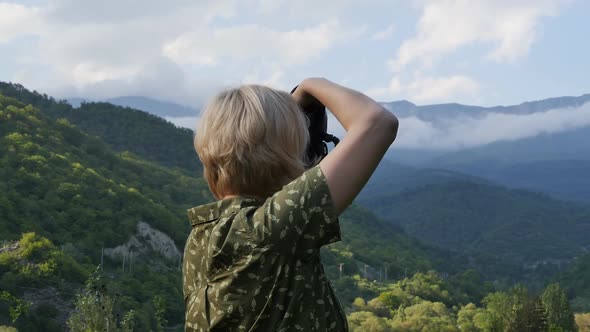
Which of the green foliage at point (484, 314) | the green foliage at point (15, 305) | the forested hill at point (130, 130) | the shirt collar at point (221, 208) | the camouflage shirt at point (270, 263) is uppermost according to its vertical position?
the forested hill at point (130, 130)

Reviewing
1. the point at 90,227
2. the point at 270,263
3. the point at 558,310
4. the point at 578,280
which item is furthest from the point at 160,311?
the point at 578,280

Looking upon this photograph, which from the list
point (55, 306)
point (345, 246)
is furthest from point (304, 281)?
point (345, 246)

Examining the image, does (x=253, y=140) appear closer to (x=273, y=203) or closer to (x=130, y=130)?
(x=273, y=203)

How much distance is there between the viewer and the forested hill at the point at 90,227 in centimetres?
3991

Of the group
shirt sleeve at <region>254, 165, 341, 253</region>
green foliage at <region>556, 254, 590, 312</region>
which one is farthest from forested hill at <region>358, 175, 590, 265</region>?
shirt sleeve at <region>254, 165, 341, 253</region>

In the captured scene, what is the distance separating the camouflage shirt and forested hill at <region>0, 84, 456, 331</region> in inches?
1291

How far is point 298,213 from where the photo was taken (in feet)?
6.77

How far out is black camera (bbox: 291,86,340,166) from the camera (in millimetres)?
2418

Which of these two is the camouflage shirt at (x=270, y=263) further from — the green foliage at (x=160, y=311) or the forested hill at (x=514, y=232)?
the forested hill at (x=514, y=232)

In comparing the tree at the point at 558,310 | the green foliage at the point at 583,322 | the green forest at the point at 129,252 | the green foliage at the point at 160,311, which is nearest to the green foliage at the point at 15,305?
the green forest at the point at 129,252

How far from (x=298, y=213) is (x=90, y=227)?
55371 mm

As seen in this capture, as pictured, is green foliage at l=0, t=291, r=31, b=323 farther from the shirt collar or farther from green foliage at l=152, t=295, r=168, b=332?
the shirt collar

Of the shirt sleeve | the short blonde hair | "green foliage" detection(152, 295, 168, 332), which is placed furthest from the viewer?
"green foliage" detection(152, 295, 168, 332)

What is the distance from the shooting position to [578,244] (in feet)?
558
